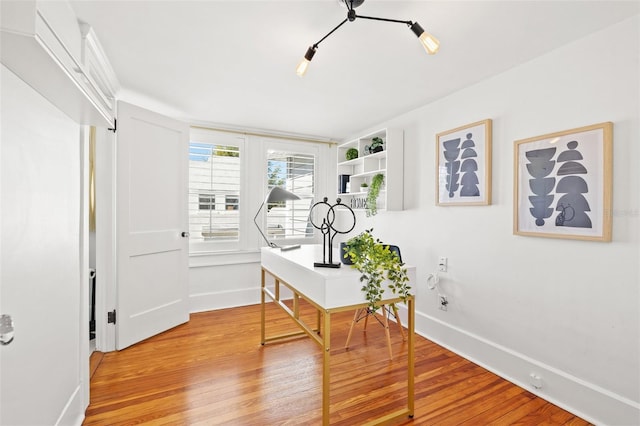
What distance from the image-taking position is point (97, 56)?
2.02 metres

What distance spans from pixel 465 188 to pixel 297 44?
182cm

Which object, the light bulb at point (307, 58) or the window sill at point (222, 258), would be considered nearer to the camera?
the light bulb at point (307, 58)

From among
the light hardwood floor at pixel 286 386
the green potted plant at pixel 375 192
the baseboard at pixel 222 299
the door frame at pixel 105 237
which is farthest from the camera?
the baseboard at pixel 222 299

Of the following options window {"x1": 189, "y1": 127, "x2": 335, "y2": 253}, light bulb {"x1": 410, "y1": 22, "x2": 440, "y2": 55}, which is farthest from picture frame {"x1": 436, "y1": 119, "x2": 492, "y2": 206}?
window {"x1": 189, "y1": 127, "x2": 335, "y2": 253}

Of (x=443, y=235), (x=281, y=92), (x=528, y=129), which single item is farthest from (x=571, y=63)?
(x=281, y=92)

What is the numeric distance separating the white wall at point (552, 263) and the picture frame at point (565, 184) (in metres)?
0.06

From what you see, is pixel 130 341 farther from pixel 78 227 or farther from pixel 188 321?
pixel 78 227

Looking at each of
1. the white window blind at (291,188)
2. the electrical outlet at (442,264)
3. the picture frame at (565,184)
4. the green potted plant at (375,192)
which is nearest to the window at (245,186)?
the white window blind at (291,188)

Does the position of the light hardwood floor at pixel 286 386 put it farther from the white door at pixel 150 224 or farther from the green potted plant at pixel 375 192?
the green potted plant at pixel 375 192

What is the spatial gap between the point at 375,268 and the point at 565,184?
Result: 55.1 inches

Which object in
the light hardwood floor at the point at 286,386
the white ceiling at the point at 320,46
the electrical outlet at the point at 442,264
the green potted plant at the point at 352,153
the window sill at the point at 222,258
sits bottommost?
the light hardwood floor at the point at 286,386

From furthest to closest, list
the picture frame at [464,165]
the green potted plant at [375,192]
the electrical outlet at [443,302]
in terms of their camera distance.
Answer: the green potted plant at [375,192]
the electrical outlet at [443,302]
the picture frame at [464,165]

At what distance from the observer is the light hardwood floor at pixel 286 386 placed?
182 cm

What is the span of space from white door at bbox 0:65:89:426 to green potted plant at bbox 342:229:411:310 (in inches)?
60.2
